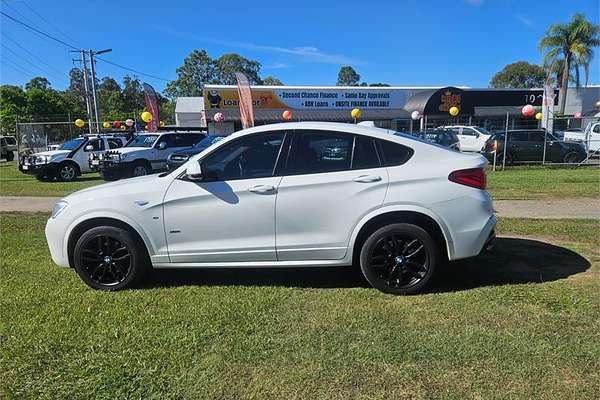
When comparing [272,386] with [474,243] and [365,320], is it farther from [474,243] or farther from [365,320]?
[474,243]

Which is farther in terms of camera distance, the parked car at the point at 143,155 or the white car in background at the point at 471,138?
the white car in background at the point at 471,138

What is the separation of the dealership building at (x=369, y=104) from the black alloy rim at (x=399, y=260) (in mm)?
31978

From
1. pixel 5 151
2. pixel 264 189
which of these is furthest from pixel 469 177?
pixel 5 151

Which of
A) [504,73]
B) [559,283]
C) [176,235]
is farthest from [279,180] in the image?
[504,73]

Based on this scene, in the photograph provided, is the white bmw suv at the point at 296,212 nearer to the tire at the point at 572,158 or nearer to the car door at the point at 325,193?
the car door at the point at 325,193

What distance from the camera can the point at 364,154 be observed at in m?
4.64

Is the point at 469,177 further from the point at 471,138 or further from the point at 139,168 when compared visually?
the point at 471,138

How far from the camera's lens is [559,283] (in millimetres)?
4820

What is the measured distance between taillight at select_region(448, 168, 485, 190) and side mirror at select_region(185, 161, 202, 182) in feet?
7.70

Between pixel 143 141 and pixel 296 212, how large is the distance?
558 inches

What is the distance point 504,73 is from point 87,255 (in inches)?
4080

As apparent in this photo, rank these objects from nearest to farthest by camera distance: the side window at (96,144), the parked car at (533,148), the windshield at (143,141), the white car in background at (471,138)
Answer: the windshield at (143,141) → the side window at (96,144) → the parked car at (533,148) → the white car in background at (471,138)

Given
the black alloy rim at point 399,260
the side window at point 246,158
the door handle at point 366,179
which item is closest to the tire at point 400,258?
the black alloy rim at point 399,260

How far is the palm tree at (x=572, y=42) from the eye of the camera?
38.4 meters
